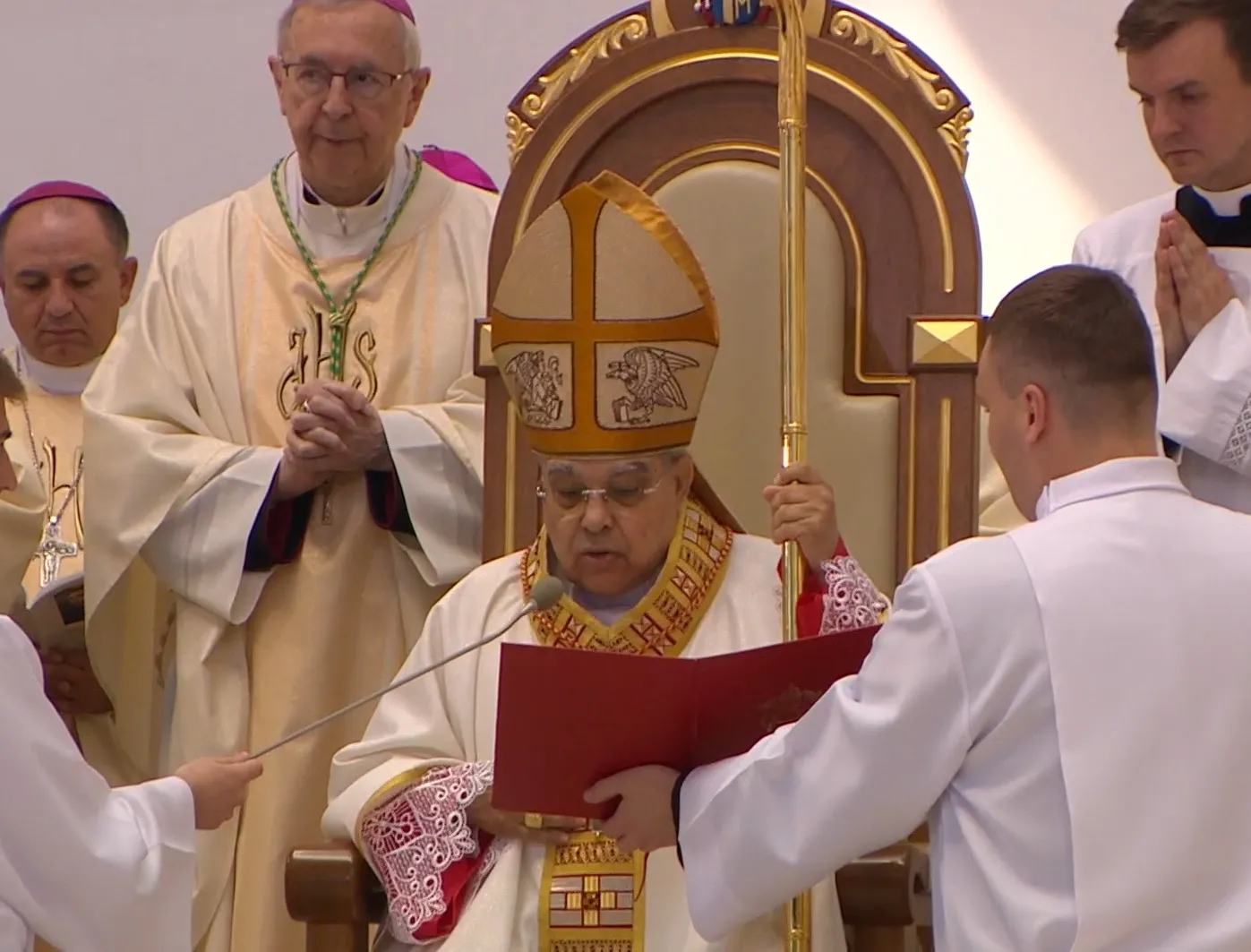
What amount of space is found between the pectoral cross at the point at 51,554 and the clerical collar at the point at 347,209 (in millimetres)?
1006

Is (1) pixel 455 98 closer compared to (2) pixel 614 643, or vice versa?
(2) pixel 614 643

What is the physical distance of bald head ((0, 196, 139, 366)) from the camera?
6.03 meters

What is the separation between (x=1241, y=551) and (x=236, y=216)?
2.87 meters

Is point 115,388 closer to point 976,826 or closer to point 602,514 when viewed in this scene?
point 602,514

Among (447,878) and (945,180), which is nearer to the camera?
(447,878)

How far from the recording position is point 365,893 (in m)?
4.08

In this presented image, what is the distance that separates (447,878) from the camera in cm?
406

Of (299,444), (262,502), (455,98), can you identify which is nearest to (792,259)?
(299,444)

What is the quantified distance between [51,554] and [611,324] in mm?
1985

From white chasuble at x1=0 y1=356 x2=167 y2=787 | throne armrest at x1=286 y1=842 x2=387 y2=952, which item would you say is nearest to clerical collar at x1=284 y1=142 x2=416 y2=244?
white chasuble at x1=0 y1=356 x2=167 y2=787

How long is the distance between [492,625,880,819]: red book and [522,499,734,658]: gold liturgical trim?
→ 2.10 feet

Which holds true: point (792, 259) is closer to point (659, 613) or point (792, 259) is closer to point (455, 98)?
point (659, 613)

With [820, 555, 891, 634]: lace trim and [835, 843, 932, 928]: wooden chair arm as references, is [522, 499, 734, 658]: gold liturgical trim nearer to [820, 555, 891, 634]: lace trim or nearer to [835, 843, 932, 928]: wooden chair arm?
[820, 555, 891, 634]: lace trim

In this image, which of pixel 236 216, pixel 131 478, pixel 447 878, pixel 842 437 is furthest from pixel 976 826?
pixel 236 216
